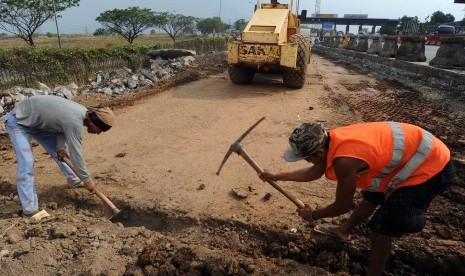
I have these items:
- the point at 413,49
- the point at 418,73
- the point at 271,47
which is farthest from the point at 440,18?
the point at 271,47

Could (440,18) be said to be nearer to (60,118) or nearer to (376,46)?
(376,46)

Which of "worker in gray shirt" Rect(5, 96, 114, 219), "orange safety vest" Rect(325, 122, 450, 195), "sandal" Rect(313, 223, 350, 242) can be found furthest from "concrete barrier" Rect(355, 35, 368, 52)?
"orange safety vest" Rect(325, 122, 450, 195)

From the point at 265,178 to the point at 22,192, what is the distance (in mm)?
2422

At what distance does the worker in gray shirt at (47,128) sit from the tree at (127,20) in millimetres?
30523

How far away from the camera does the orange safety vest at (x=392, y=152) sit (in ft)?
6.31

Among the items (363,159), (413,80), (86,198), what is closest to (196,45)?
(413,80)

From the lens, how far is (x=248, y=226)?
3.17 m

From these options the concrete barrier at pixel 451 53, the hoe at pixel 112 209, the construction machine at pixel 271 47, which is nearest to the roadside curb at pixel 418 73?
the concrete barrier at pixel 451 53

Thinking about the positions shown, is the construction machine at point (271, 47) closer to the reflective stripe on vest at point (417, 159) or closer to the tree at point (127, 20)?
the reflective stripe on vest at point (417, 159)

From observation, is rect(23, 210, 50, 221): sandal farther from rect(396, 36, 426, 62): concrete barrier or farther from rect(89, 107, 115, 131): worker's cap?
rect(396, 36, 426, 62): concrete barrier

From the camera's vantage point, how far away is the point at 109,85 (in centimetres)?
978

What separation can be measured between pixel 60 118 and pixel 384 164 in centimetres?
272

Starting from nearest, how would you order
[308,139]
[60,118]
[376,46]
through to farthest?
[308,139] → [60,118] → [376,46]

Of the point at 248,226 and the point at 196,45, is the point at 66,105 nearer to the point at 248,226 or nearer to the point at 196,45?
the point at 248,226
